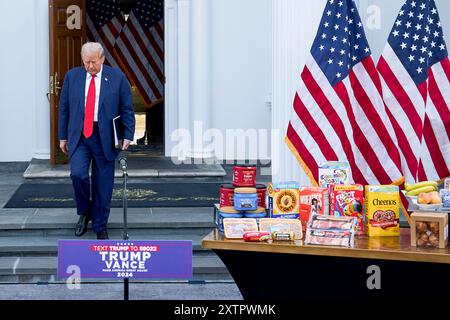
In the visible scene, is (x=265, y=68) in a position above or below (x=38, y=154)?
above

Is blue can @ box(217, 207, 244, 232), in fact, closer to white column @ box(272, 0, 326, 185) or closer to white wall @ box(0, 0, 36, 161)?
white column @ box(272, 0, 326, 185)

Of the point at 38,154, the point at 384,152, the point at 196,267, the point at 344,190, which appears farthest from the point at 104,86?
the point at 38,154

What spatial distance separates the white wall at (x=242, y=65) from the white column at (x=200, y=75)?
135mm

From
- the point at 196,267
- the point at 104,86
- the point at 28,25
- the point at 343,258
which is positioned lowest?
the point at 196,267

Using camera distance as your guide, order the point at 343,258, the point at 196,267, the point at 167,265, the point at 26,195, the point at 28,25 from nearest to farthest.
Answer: the point at 343,258 < the point at 167,265 < the point at 196,267 < the point at 26,195 < the point at 28,25

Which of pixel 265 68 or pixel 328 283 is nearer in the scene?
pixel 328 283

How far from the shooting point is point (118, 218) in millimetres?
8805

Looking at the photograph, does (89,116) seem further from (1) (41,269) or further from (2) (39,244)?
(1) (41,269)

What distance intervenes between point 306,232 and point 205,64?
24.5 feet

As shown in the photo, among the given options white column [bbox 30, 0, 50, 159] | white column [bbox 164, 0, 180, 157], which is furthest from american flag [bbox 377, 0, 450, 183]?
white column [bbox 30, 0, 50, 159]

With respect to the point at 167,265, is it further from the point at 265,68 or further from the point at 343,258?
the point at 265,68

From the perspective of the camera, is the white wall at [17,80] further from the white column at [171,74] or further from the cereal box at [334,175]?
the cereal box at [334,175]

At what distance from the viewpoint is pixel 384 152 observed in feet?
23.6

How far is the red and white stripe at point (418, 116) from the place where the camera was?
23.6 ft
